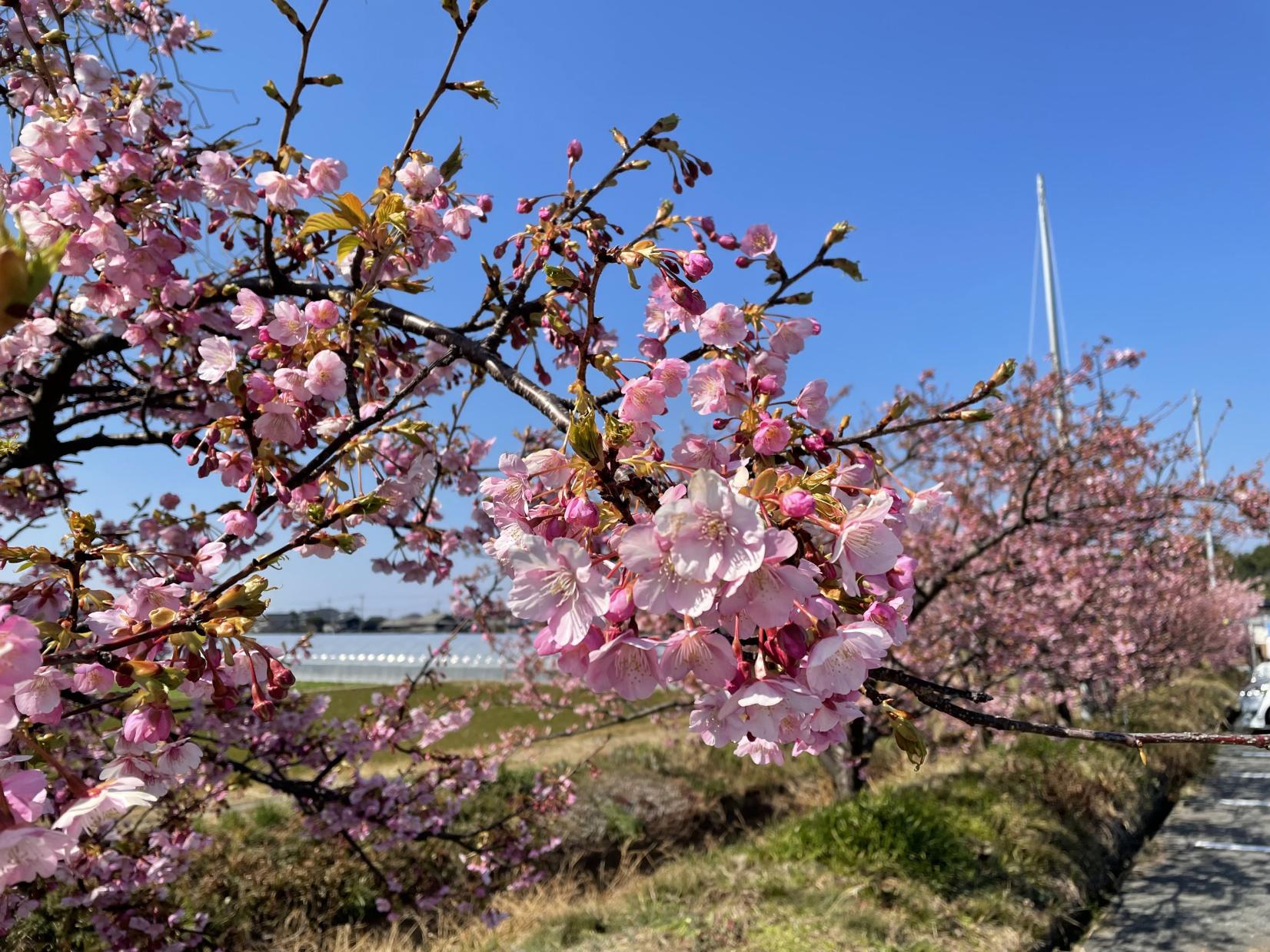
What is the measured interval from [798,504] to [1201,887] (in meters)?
6.70

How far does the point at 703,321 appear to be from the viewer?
109 centimetres

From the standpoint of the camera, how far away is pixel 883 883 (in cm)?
444

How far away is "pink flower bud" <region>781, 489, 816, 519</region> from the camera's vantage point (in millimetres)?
703

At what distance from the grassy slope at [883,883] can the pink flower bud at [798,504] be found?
3.64 metres

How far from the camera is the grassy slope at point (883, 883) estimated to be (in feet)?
12.7

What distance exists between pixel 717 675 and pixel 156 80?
108 inches

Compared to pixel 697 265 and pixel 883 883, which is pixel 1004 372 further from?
pixel 883 883

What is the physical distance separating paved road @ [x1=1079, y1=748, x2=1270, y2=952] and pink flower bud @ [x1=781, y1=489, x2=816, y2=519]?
5235 mm

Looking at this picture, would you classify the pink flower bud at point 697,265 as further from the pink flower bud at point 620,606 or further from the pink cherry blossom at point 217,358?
the pink cherry blossom at point 217,358

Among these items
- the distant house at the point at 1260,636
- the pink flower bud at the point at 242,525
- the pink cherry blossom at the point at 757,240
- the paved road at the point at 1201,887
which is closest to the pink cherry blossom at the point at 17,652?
the pink flower bud at the point at 242,525

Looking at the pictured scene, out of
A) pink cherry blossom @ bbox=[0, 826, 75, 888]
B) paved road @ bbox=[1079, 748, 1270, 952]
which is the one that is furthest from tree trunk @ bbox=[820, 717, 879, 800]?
pink cherry blossom @ bbox=[0, 826, 75, 888]

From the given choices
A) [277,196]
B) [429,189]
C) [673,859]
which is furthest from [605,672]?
[673,859]

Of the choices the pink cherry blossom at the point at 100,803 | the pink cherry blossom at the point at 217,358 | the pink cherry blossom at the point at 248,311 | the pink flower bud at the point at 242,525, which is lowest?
the pink cherry blossom at the point at 100,803

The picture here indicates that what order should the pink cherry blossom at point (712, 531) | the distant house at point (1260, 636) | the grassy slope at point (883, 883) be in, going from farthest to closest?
the distant house at point (1260, 636) < the grassy slope at point (883, 883) < the pink cherry blossom at point (712, 531)
